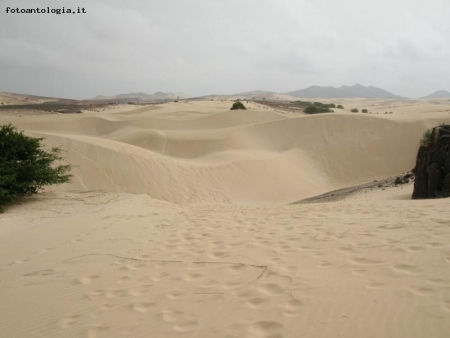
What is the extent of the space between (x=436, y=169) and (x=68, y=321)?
29.1 feet

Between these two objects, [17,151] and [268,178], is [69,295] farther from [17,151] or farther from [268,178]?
[268,178]

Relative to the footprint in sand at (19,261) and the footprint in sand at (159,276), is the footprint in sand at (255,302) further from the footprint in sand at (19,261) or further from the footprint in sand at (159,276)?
the footprint in sand at (19,261)

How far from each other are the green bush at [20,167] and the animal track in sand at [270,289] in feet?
24.4

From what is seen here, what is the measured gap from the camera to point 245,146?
21969 mm

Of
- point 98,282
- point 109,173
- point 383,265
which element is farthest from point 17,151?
point 383,265

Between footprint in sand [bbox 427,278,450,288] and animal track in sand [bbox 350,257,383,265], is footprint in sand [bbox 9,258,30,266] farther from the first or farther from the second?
footprint in sand [bbox 427,278,450,288]

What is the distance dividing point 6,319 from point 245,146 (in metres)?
19.5

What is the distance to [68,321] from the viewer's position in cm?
280

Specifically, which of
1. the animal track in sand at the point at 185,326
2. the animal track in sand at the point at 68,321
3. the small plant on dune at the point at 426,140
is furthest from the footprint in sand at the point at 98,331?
the small plant on dune at the point at 426,140

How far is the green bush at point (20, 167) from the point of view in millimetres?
8227

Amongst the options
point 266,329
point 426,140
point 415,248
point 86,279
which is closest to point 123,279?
point 86,279

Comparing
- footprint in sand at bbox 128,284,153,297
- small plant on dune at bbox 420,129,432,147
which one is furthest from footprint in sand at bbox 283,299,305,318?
small plant on dune at bbox 420,129,432,147

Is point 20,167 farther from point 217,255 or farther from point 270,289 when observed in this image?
point 270,289

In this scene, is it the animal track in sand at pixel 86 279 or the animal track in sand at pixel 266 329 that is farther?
the animal track in sand at pixel 86 279
